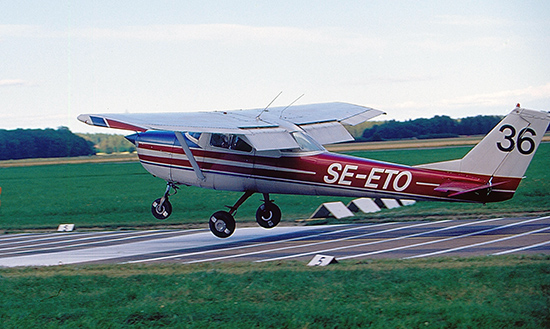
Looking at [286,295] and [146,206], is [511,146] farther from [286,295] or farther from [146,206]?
[146,206]

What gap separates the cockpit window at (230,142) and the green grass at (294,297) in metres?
5.38

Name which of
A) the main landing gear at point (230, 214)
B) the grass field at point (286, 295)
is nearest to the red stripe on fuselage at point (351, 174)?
the main landing gear at point (230, 214)

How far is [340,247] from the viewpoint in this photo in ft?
44.0

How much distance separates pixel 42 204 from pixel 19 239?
8859 mm

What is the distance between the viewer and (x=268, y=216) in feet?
55.0

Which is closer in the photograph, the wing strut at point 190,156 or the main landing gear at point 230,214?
the wing strut at point 190,156

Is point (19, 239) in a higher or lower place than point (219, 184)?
lower

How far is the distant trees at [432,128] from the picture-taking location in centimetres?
5985

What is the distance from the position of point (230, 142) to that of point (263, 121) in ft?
3.30

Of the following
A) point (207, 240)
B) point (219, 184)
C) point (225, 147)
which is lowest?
point (207, 240)

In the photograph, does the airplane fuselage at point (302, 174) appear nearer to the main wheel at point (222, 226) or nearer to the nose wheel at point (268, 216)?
the main wheel at point (222, 226)

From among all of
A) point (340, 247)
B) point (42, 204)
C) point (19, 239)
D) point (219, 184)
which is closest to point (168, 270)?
point (340, 247)

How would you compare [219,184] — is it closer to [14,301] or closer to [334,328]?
[14,301]

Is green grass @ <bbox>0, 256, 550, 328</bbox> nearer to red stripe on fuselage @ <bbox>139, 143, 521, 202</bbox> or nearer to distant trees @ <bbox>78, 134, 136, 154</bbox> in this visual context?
red stripe on fuselage @ <bbox>139, 143, 521, 202</bbox>
